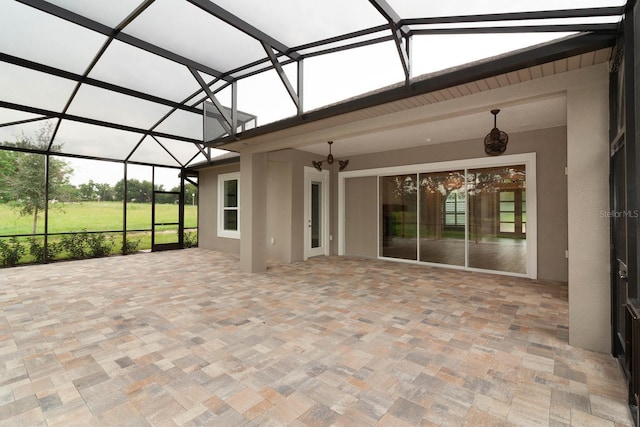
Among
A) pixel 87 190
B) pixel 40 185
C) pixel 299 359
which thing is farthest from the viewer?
pixel 87 190

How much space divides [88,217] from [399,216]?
8628 mm

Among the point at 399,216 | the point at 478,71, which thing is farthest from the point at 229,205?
the point at 478,71

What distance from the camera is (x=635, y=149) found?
1802 millimetres

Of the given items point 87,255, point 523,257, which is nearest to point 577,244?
point 523,257

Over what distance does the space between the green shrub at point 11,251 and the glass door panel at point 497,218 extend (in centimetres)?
1012

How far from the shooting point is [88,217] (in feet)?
26.7

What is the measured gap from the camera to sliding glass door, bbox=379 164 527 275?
5.52m

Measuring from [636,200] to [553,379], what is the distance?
1.37m

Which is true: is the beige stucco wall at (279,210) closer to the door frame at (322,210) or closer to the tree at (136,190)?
the door frame at (322,210)

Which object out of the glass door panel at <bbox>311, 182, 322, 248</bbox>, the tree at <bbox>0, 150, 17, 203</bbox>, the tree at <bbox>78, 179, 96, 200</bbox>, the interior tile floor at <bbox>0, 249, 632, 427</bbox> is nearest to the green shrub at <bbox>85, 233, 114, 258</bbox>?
the tree at <bbox>78, 179, 96, 200</bbox>

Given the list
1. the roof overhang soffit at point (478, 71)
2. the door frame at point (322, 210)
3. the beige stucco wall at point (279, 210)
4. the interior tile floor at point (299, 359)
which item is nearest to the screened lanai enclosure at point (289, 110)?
the roof overhang soffit at point (478, 71)

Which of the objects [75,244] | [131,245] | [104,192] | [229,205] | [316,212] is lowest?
[131,245]

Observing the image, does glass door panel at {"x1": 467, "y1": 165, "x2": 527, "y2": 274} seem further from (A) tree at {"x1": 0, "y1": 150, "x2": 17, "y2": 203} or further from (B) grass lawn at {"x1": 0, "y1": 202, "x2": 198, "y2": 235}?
(A) tree at {"x1": 0, "y1": 150, "x2": 17, "y2": 203}

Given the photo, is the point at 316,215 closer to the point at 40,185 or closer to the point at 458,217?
the point at 458,217
